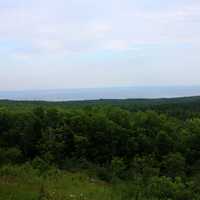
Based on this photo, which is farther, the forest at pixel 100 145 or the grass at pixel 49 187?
the forest at pixel 100 145

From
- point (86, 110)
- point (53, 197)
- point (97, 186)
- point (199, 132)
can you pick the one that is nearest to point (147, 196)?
point (97, 186)

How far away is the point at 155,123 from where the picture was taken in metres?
17.3

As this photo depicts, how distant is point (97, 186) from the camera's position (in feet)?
35.5

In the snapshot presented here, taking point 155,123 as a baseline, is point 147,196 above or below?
below

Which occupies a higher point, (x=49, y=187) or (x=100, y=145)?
(x=100, y=145)

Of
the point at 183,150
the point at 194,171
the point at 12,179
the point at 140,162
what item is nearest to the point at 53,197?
the point at 12,179

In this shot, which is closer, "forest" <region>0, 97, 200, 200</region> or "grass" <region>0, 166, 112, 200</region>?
"grass" <region>0, 166, 112, 200</region>

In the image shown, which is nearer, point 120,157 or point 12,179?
point 12,179

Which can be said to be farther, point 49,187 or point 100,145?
point 100,145

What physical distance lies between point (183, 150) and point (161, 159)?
117cm

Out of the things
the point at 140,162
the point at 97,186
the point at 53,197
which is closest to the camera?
the point at 53,197

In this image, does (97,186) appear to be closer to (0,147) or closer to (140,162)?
(140,162)

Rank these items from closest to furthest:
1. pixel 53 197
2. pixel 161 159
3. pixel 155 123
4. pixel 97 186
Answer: pixel 53 197, pixel 97 186, pixel 161 159, pixel 155 123

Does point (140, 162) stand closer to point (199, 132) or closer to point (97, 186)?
point (199, 132)
